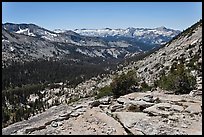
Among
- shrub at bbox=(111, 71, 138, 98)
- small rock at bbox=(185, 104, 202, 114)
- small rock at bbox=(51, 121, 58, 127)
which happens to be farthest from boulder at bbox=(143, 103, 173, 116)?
shrub at bbox=(111, 71, 138, 98)

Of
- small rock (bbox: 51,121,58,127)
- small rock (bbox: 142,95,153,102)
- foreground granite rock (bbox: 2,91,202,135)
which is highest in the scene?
small rock (bbox: 142,95,153,102)

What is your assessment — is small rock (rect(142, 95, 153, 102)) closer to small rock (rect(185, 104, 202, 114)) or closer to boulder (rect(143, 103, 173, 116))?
boulder (rect(143, 103, 173, 116))

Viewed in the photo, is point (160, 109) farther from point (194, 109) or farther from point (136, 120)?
point (136, 120)

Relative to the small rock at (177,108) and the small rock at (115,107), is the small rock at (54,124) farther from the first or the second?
the small rock at (177,108)

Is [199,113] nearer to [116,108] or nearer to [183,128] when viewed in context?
[183,128]

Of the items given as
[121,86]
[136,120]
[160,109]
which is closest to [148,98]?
[160,109]

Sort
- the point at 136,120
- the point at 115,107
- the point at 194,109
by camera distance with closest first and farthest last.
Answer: the point at 136,120 < the point at 194,109 < the point at 115,107

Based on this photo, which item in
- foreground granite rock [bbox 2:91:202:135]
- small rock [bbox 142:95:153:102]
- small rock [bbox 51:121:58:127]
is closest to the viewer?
foreground granite rock [bbox 2:91:202:135]

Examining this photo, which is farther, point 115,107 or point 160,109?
point 115,107

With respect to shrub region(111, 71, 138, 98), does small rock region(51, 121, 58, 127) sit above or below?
below

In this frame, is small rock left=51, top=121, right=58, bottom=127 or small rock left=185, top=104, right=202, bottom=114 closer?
small rock left=185, top=104, right=202, bottom=114

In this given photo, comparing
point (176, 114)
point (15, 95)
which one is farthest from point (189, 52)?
point (15, 95)

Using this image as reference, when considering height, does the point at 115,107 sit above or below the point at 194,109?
below

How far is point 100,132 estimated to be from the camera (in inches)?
817
